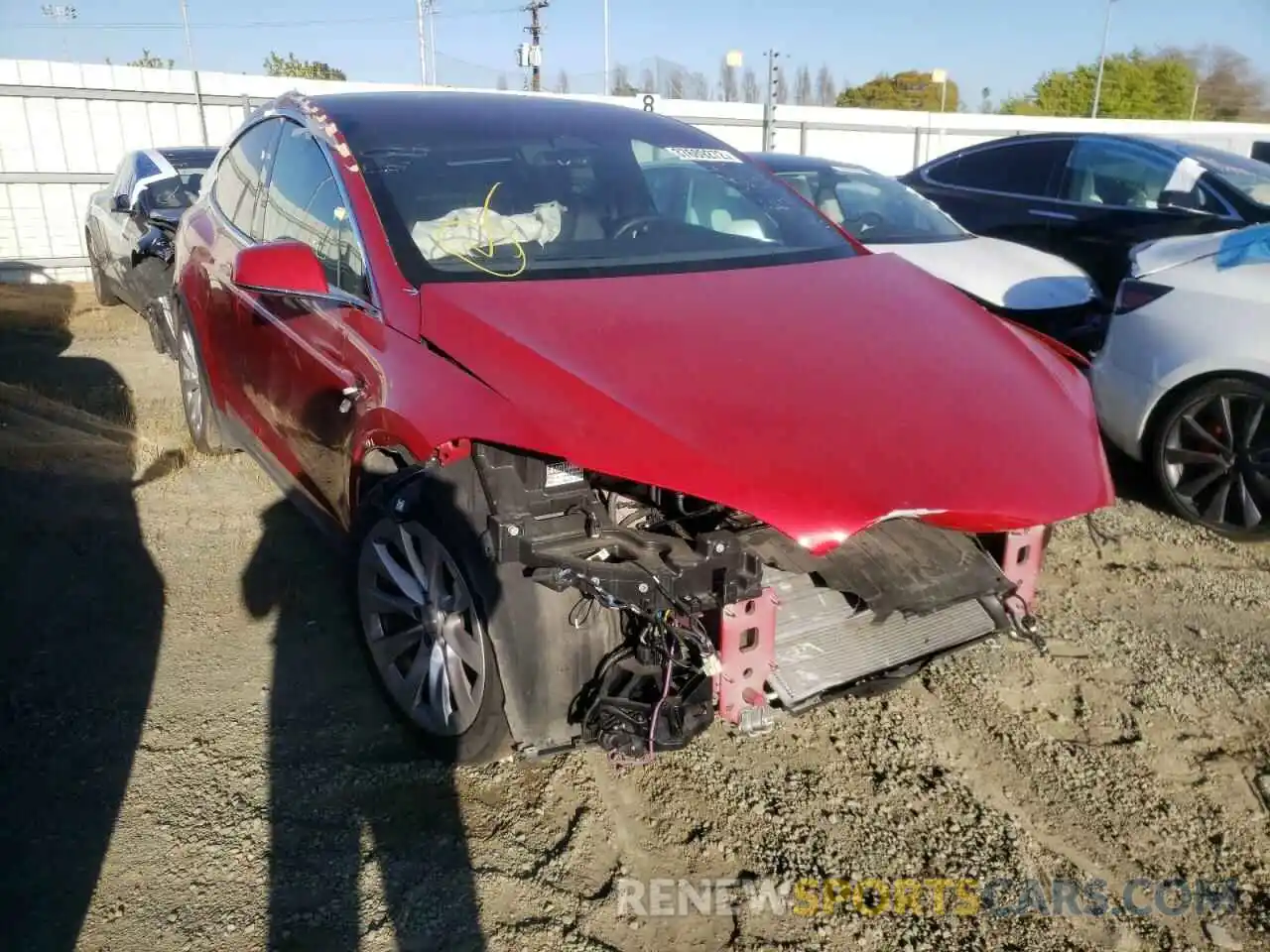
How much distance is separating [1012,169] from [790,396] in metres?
6.26

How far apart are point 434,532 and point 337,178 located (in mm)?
1308

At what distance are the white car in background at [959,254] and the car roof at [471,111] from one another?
1608mm

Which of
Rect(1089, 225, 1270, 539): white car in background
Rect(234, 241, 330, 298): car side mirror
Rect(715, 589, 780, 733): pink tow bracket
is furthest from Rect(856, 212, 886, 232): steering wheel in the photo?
Rect(715, 589, 780, 733): pink tow bracket

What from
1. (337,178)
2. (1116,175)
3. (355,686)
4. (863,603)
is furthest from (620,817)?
(1116,175)

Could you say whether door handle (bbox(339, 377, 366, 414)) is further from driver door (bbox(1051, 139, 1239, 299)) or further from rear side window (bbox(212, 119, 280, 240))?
driver door (bbox(1051, 139, 1239, 299))

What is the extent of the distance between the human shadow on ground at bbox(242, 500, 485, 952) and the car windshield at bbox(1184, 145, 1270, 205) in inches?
259

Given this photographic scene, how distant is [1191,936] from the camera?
2.24m

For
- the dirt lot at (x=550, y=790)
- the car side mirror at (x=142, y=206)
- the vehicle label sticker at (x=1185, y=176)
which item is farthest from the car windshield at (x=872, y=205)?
the car side mirror at (x=142, y=206)

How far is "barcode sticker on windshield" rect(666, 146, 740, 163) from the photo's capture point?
3842 millimetres

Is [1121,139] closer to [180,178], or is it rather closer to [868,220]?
[868,220]

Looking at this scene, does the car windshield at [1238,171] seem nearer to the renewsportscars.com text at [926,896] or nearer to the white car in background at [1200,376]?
the white car in background at [1200,376]

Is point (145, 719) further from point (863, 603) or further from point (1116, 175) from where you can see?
point (1116, 175)

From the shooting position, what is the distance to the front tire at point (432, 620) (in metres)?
2.48

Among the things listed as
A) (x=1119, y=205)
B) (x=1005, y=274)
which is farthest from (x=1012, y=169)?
(x=1005, y=274)
